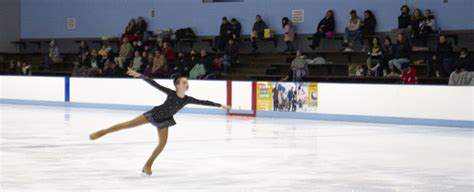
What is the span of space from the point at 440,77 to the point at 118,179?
1177 centimetres

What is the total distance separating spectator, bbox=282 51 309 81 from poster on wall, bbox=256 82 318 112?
1323 millimetres

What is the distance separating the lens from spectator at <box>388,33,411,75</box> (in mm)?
19219

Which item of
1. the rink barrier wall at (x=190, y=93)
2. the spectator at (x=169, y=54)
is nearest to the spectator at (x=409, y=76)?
the rink barrier wall at (x=190, y=93)

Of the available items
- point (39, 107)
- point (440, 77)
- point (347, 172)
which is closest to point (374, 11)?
Answer: point (440, 77)

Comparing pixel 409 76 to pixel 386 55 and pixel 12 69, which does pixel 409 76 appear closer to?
pixel 386 55

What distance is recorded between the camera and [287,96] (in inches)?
726

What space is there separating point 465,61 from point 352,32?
4072mm

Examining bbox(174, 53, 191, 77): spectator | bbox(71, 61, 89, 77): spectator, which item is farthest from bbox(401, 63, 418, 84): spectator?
bbox(71, 61, 89, 77): spectator

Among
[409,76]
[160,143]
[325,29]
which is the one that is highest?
[325,29]

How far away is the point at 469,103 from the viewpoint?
15.7 meters

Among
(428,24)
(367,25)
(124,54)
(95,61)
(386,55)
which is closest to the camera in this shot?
(386,55)

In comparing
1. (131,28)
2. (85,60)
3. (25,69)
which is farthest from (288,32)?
(25,69)

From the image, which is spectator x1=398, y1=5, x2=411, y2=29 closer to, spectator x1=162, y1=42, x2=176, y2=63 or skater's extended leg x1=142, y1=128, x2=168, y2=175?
spectator x1=162, y1=42, x2=176, y2=63

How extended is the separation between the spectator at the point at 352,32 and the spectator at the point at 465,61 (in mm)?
3499
